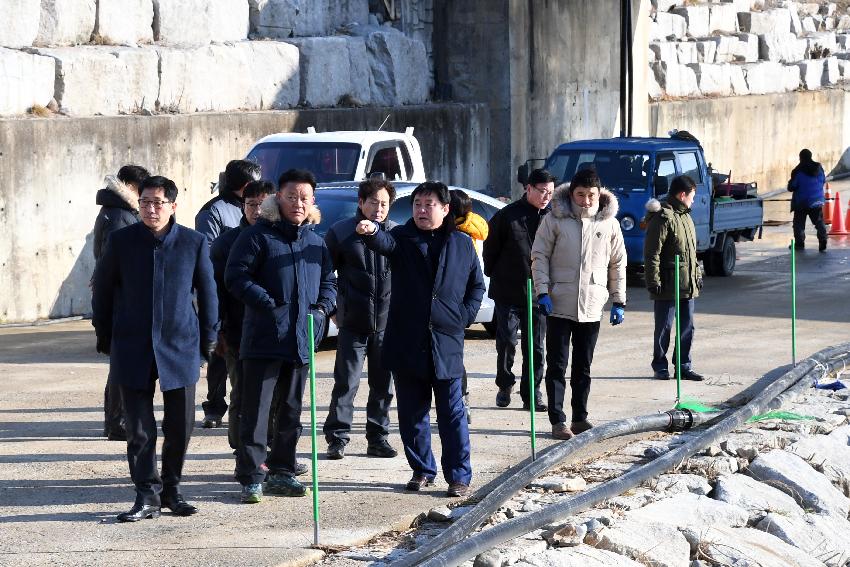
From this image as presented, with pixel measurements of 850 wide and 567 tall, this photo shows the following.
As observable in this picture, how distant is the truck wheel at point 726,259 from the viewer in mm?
23922

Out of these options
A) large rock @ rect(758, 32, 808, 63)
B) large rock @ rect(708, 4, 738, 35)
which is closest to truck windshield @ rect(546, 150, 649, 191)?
large rock @ rect(708, 4, 738, 35)

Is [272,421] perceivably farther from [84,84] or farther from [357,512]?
[84,84]

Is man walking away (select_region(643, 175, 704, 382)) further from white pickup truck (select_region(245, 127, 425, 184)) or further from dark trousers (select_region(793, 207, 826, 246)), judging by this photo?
dark trousers (select_region(793, 207, 826, 246))

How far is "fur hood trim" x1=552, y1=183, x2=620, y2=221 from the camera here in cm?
1174

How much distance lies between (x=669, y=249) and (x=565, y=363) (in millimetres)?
2951

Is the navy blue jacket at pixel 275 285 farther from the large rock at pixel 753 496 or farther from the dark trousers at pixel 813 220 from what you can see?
the dark trousers at pixel 813 220

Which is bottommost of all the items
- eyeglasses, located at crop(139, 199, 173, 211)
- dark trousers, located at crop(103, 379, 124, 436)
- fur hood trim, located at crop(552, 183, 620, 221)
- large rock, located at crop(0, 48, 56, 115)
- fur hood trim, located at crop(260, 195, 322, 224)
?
dark trousers, located at crop(103, 379, 124, 436)

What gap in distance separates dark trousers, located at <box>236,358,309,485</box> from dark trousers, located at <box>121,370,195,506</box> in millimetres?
439

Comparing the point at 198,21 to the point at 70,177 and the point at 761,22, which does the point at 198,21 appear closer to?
the point at 70,177

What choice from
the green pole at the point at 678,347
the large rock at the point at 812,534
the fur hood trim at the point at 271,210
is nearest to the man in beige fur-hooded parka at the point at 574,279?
the green pole at the point at 678,347

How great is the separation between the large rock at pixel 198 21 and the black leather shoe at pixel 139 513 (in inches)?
576

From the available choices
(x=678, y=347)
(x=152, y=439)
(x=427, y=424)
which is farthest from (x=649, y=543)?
(x=678, y=347)

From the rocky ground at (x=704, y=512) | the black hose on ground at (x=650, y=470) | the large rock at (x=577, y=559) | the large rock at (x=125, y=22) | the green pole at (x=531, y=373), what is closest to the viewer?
the black hose on ground at (x=650, y=470)

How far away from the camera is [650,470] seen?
1033 centimetres
